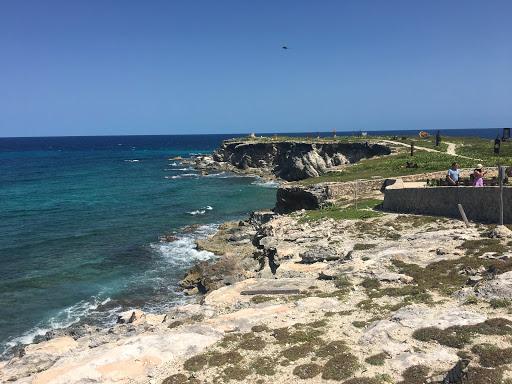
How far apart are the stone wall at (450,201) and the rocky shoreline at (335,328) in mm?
1709

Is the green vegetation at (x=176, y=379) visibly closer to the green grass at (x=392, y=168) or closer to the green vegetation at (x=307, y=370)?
the green vegetation at (x=307, y=370)

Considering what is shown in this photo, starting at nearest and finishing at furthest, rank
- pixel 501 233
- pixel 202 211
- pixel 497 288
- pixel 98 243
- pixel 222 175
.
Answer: pixel 497 288 < pixel 501 233 < pixel 98 243 < pixel 202 211 < pixel 222 175

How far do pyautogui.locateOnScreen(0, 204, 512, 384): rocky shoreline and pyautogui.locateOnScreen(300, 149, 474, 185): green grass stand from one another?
2070 centimetres

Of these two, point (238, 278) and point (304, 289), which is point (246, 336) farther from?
point (238, 278)

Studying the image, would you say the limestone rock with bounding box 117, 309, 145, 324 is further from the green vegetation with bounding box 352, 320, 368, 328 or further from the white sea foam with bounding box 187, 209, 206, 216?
the white sea foam with bounding box 187, 209, 206, 216

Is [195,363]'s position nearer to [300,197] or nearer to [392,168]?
[300,197]

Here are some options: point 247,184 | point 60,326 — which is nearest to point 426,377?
point 60,326

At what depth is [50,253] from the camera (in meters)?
39.8

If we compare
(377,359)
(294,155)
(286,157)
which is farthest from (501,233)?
(286,157)

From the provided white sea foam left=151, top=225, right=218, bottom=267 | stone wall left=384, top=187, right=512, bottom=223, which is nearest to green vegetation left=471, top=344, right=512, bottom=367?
stone wall left=384, top=187, right=512, bottom=223

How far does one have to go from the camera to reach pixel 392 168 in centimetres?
4769

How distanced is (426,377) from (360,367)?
5.21 ft

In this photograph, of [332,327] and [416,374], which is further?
[332,327]

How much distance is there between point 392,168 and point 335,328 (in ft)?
119
